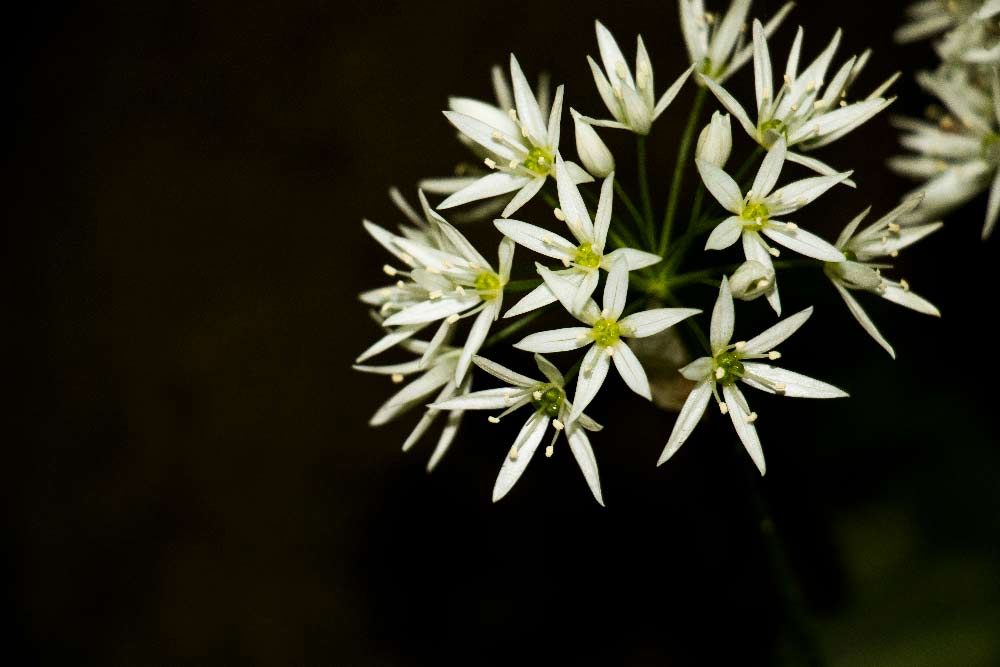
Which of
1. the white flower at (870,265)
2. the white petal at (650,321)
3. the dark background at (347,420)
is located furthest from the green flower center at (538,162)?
the dark background at (347,420)

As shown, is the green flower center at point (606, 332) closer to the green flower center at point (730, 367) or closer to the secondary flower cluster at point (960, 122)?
the green flower center at point (730, 367)

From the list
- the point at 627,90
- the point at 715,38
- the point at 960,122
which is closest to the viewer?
the point at 627,90

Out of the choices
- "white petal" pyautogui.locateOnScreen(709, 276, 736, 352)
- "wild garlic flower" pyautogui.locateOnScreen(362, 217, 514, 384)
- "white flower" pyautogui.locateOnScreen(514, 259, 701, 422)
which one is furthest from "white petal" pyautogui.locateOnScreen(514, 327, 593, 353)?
"white petal" pyautogui.locateOnScreen(709, 276, 736, 352)

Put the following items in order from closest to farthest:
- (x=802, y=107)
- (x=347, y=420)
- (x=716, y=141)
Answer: (x=716, y=141), (x=802, y=107), (x=347, y=420)

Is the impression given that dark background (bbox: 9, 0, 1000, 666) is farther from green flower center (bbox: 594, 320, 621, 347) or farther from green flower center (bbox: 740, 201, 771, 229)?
green flower center (bbox: 594, 320, 621, 347)

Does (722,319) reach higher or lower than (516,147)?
lower

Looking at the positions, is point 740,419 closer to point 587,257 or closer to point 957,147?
point 587,257

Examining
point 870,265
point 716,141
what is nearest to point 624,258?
point 716,141
